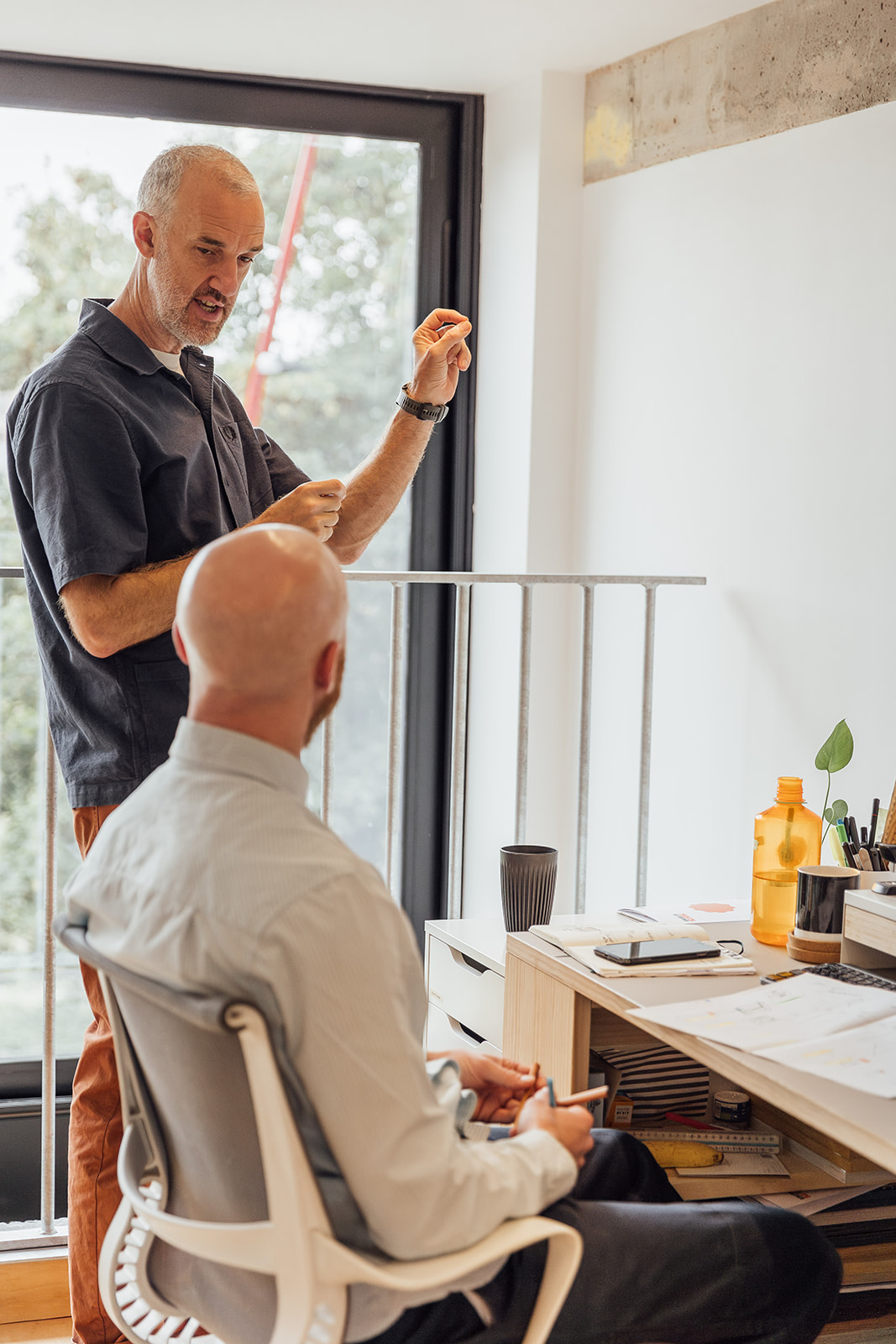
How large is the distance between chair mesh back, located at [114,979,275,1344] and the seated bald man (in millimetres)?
17

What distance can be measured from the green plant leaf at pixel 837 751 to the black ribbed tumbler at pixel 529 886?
483 millimetres

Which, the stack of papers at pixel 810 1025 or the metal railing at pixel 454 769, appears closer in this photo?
the stack of papers at pixel 810 1025

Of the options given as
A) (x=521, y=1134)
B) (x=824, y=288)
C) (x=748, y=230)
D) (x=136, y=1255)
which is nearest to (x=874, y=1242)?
(x=521, y=1134)

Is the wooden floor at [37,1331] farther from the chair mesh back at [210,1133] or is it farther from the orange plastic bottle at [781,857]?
the orange plastic bottle at [781,857]

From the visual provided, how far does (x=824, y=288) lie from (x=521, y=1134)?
184cm

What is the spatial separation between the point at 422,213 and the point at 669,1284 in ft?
9.30

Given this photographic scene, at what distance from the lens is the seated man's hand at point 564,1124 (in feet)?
4.25

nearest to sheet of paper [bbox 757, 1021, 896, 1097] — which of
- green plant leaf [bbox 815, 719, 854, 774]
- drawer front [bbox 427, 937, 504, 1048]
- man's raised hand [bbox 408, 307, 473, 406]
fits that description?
green plant leaf [bbox 815, 719, 854, 774]

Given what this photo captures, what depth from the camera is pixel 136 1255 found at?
1.27 m

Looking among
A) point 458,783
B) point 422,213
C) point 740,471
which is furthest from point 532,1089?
point 422,213

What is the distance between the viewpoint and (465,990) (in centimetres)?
247

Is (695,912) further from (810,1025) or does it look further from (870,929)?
(810,1025)

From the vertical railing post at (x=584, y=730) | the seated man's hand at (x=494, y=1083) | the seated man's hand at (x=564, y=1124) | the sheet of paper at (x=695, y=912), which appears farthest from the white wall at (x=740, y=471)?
the seated man's hand at (x=564, y=1124)

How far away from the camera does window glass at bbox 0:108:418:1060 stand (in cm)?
324
